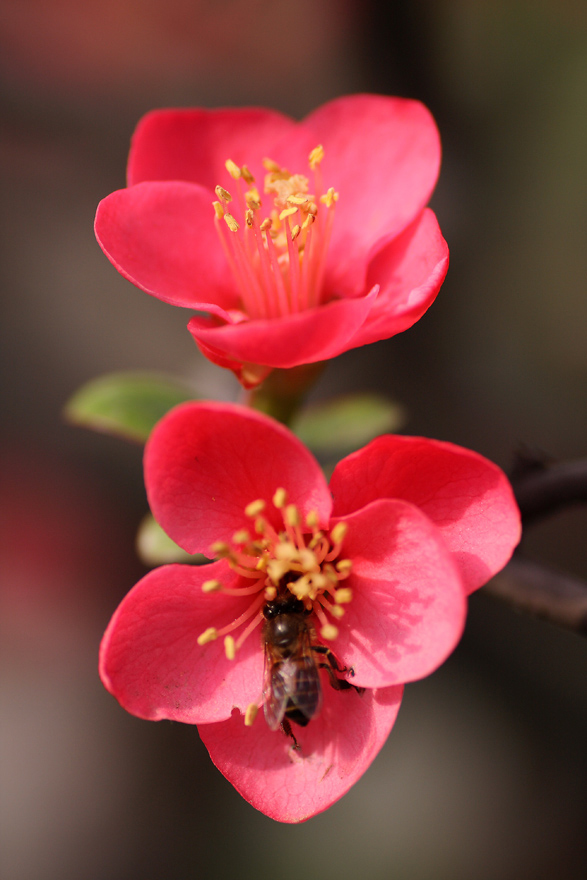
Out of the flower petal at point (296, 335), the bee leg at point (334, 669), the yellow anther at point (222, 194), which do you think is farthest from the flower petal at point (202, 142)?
the bee leg at point (334, 669)

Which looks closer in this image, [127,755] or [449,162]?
[127,755]

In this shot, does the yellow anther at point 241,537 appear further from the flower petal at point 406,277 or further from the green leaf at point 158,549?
the green leaf at point 158,549

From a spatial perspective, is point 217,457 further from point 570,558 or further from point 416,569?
point 570,558

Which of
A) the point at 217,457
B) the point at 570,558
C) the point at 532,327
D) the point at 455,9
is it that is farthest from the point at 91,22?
the point at 570,558

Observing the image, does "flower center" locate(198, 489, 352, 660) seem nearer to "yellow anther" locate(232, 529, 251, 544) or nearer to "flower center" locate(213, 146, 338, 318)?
"yellow anther" locate(232, 529, 251, 544)

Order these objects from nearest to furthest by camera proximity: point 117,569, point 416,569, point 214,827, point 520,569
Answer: point 416,569 < point 520,569 < point 214,827 < point 117,569
